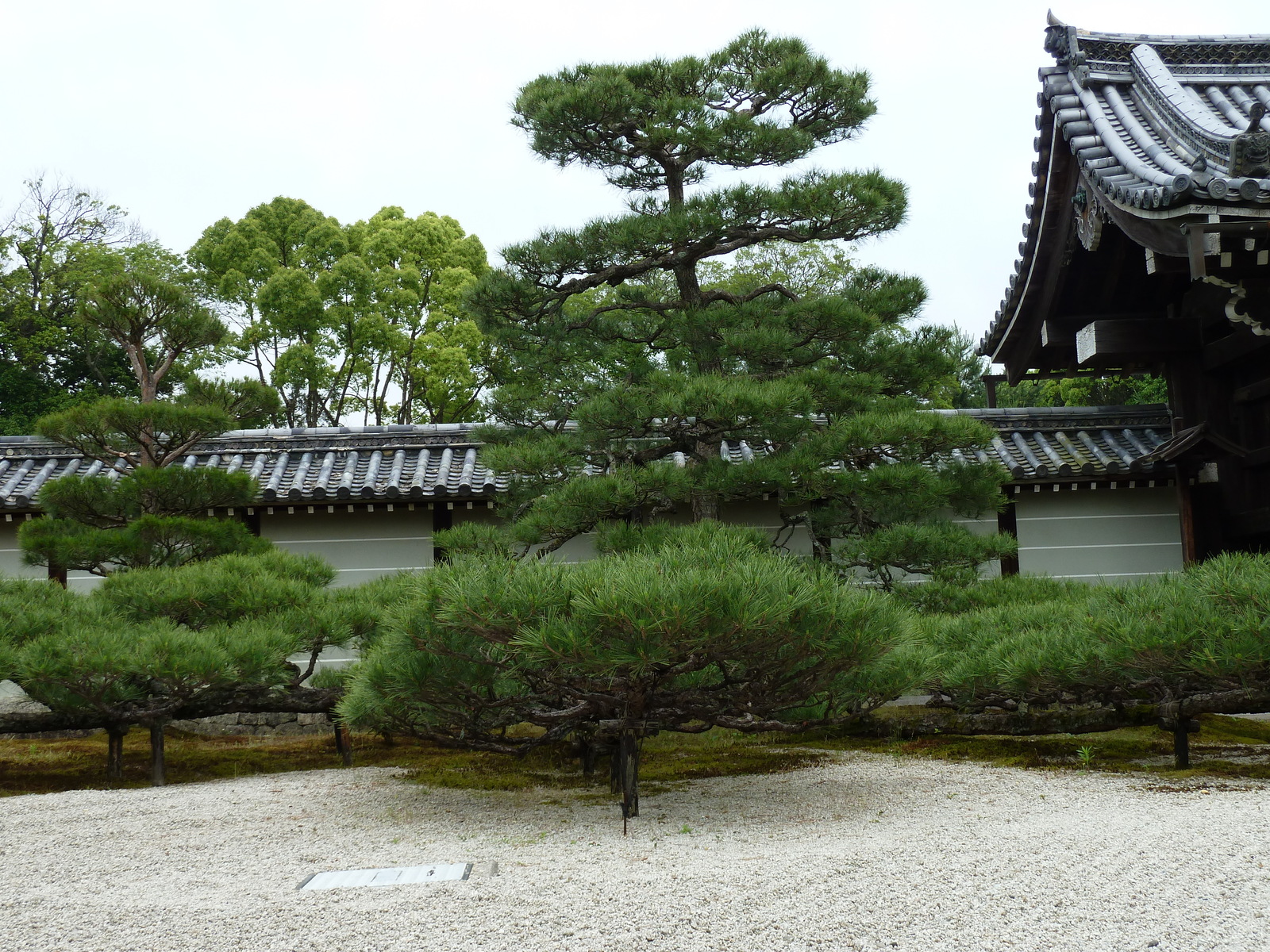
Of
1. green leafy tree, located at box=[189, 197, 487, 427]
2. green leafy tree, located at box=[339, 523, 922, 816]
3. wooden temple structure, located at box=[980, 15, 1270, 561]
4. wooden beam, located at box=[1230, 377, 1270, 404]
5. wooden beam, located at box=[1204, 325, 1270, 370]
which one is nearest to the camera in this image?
green leafy tree, located at box=[339, 523, 922, 816]

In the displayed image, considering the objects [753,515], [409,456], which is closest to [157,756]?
[409,456]

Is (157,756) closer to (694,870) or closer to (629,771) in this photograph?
(629,771)

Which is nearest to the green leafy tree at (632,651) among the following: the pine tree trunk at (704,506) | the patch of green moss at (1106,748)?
the patch of green moss at (1106,748)

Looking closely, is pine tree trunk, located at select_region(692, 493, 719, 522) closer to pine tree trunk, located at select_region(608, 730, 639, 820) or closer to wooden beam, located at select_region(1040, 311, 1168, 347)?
pine tree trunk, located at select_region(608, 730, 639, 820)

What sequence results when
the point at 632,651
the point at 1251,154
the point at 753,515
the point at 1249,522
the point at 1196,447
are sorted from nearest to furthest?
the point at 632,651 → the point at 1251,154 → the point at 1249,522 → the point at 1196,447 → the point at 753,515

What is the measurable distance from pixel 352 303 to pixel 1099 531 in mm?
14641

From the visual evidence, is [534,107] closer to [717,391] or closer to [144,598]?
[717,391]

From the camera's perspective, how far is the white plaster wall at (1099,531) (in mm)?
9430

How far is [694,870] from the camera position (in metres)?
3.45

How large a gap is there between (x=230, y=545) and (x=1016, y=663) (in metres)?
5.41

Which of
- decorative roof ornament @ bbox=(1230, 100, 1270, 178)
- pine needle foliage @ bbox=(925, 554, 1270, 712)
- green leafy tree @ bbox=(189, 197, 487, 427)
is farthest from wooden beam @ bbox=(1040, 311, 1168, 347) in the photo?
green leafy tree @ bbox=(189, 197, 487, 427)

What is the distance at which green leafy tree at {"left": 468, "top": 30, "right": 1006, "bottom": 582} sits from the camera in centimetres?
675

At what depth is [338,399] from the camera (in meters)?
20.8

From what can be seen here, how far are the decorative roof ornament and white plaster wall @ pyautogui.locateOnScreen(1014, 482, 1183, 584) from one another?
445cm
